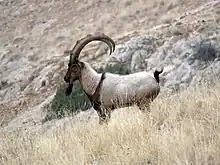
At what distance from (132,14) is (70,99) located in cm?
1357

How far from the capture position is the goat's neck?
878 cm

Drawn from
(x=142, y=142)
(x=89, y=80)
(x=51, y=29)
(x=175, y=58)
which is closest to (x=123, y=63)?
(x=175, y=58)

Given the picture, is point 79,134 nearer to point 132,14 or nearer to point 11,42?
point 132,14

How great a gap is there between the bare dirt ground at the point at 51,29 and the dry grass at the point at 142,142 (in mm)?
14118

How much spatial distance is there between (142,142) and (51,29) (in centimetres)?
2930

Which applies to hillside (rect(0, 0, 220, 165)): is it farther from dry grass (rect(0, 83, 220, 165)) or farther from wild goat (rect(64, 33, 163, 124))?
wild goat (rect(64, 33, 163, 124))

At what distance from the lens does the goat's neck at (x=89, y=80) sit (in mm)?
Answer: 8781

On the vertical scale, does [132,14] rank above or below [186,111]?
below

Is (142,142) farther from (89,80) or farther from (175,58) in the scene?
→ (175,58)

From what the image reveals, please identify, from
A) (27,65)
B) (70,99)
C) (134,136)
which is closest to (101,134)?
(134,136)

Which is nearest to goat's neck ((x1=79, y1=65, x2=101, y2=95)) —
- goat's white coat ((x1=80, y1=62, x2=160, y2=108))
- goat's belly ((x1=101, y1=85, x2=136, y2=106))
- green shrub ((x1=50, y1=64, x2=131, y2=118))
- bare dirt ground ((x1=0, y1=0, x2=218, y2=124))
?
goat's white coat ((x1=80, y1=62, x2=160, y2=108))

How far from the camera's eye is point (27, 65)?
1125 inches

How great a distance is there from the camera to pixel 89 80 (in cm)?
891

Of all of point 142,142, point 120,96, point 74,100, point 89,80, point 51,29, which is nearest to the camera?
point 142,142
